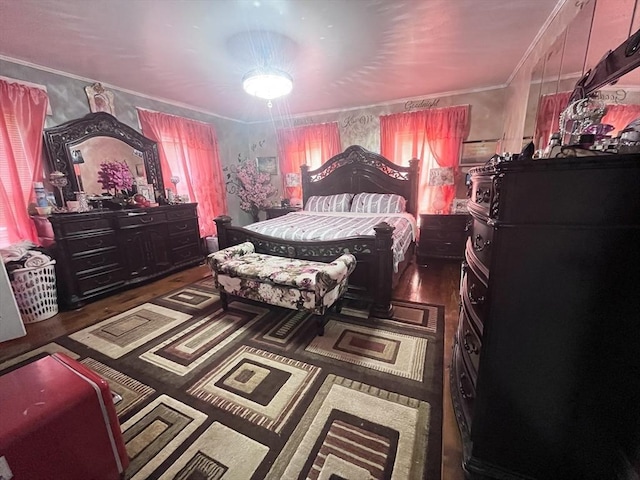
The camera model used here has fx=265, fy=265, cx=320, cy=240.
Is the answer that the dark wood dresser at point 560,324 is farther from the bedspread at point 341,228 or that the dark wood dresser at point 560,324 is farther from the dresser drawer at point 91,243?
the dresser drawer at point 91,243

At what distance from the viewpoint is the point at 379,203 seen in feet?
12.1

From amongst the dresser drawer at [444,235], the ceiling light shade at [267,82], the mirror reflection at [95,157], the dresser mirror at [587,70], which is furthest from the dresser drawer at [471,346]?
the mirror reflection at [95,157]

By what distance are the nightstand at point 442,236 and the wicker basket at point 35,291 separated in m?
4.08

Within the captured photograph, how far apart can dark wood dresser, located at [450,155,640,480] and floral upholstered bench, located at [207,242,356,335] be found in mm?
1105

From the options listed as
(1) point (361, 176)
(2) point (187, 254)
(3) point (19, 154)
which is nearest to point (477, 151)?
(1) point (361, 176)

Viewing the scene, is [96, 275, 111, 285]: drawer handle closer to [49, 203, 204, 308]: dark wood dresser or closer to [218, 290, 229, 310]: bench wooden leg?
[49, 203, 204, 308]: dark wood dresser

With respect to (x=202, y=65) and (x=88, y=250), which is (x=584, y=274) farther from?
(x=88, y=250)

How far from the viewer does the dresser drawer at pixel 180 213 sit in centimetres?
347

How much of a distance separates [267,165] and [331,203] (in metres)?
1.79

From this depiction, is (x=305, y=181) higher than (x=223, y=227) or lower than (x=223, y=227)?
higher

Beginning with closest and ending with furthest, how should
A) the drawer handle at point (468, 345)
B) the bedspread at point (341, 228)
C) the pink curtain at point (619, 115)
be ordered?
the pink curtain at point (619, 115), the drawer handle at point (468, 345), the bedspread at point (341, 228)

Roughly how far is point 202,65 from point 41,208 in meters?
2.08

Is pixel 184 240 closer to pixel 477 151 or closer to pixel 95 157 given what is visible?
pixel 95 157

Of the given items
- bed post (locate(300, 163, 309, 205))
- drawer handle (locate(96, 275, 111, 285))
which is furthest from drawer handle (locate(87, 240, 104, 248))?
bed post (locate(300, 163, 309, 205))
